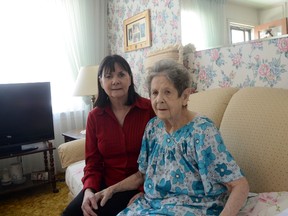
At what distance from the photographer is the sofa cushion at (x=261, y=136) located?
3.70 feet

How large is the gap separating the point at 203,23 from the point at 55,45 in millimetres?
1850

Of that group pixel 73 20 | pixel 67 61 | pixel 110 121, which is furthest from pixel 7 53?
pixel 110 121

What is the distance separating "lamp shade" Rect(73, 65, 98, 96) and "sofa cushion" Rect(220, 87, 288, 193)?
1536mm

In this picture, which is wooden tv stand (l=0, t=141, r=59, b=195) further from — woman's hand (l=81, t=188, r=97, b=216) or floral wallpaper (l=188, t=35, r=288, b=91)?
floral wallpaper (l=188, t=35, r=288, b=91)

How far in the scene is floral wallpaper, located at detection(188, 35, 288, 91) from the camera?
1.53 meters

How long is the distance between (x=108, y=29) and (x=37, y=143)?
5.55ft

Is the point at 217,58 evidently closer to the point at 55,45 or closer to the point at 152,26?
the point at 152,26

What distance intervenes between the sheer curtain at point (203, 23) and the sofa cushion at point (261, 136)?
0.68 metres

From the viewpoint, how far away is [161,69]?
112 cm

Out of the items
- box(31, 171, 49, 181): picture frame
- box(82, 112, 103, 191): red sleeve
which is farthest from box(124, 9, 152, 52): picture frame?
box(31, 171, 49, 181): picture frame

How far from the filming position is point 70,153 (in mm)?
2137

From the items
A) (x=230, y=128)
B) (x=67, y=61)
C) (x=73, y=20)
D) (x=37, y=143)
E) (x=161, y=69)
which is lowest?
(x=37, y=143)

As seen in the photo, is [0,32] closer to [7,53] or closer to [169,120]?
[7,53]

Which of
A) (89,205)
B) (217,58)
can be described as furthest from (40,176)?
(217,58)
